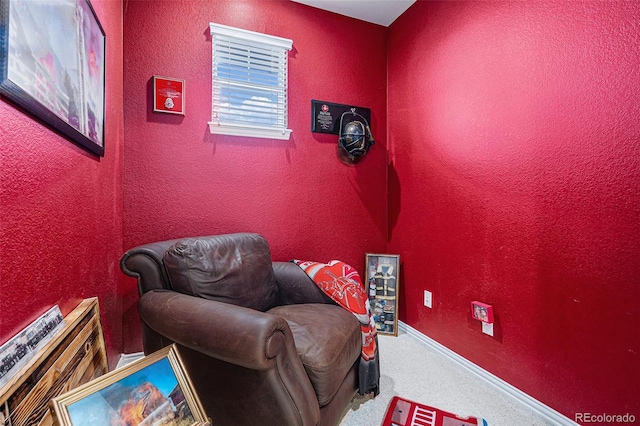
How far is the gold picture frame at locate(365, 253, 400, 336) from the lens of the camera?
8.32 feet

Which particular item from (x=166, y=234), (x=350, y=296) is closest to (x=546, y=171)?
(x=350, y=296)

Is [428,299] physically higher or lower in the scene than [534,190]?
lower

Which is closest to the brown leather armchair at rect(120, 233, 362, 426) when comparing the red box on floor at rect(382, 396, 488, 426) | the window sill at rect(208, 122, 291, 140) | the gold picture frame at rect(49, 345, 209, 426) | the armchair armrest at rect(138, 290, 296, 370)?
the armchair armrest at rect(138, 290, 296, 370)

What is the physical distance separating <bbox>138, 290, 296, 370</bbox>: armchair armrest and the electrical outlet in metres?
1.53

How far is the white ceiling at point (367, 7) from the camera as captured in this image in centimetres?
248

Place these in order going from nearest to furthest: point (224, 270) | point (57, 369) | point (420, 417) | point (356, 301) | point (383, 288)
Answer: point (57, 369) → point (420, 417) → point (224, 270) → point (356, 301) → point (383, 288)

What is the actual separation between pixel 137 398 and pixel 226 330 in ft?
1.11

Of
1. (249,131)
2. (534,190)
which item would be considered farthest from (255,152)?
(534,190)

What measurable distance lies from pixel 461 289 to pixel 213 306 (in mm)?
1662

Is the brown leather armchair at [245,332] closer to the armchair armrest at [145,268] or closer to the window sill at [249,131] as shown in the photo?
the armchair armrest at [145,268]

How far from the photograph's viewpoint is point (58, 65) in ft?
3.57

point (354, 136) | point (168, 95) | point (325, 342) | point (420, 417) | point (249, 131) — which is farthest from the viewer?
point (354, 136)

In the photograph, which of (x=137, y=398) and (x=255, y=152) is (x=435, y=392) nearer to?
(x=137, y=398)

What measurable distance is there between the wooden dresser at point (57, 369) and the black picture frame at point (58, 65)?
725 millimetres
